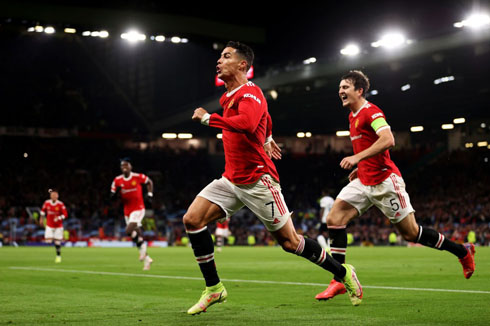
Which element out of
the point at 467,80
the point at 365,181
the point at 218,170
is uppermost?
the point at 467,80

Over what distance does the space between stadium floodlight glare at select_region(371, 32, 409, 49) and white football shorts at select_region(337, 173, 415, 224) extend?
24.9 metres

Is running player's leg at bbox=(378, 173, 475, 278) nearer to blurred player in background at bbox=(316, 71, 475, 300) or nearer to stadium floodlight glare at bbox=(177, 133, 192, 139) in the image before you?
blurred player in background at bbox=(316, 71, 475, 300)

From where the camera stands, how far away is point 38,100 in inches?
1877

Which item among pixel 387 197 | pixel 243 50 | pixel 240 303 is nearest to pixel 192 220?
pixel 240 303

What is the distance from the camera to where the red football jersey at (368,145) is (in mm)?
8312

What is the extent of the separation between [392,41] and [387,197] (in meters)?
25.4

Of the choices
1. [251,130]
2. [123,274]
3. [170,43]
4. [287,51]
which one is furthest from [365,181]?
[170,43]

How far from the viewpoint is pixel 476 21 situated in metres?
28.6

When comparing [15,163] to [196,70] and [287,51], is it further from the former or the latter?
[287,51]

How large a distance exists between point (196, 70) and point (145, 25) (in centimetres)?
1008

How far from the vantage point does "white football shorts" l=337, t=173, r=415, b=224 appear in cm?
832

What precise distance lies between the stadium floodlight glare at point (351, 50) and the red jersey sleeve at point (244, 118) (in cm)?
2832

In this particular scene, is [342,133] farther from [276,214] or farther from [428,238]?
[276,214]

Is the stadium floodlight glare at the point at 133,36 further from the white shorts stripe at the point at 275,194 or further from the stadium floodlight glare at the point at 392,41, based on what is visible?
the white shorts stripe at the point at 275,194
